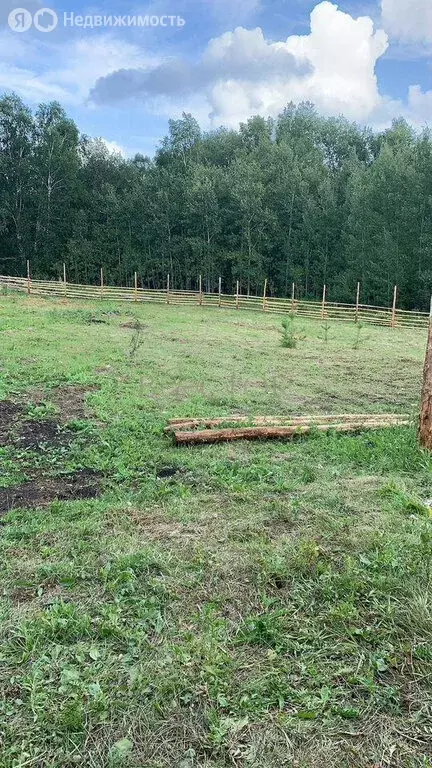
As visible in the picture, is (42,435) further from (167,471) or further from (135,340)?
(135,340)

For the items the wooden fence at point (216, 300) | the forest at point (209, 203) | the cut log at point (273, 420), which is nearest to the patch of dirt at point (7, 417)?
the cut log at point (273, 420)

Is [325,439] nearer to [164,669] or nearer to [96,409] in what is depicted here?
[96,409]

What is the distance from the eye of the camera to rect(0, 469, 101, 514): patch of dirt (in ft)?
12.6

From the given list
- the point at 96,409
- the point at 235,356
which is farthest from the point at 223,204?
the point at 96,409

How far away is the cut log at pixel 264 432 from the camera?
5.13 m

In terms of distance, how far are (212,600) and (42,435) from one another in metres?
3.47

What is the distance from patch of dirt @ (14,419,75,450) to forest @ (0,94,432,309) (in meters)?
22.7

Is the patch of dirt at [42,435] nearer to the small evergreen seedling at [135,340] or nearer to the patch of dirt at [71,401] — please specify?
the patch of dirt at [71,401]

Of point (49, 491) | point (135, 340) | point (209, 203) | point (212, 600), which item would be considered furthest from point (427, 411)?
point (209, 203)

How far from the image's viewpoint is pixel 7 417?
5891 mm

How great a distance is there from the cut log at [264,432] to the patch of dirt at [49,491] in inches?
41.2

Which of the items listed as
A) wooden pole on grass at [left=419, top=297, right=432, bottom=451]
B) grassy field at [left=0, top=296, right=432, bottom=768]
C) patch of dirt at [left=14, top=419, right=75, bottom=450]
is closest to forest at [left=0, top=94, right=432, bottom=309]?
wooden pole on grass at [left=419, top=297, right=432, bottom=451]

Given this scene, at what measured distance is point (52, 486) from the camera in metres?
4.19

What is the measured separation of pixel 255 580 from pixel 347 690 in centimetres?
72
